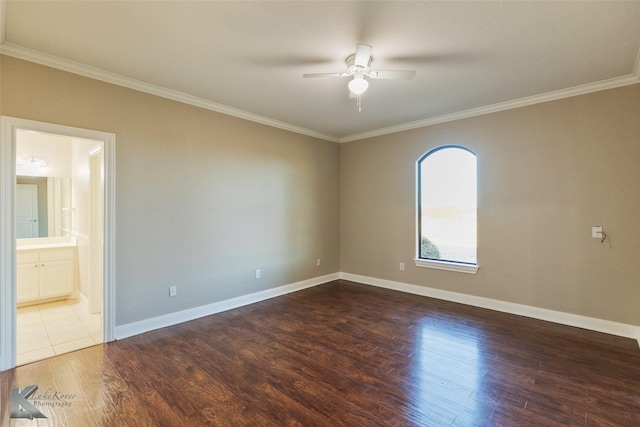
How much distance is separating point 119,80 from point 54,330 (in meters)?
2.84

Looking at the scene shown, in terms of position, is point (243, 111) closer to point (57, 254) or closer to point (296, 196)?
point (296, 196)

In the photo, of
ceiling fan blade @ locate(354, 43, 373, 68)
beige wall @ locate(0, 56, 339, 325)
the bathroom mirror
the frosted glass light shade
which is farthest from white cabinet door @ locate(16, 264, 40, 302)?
ceiling fan blade @ locate(354, 43, 373, 68)

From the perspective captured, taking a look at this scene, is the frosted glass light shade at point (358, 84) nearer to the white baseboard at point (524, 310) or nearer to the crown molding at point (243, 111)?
the crown molding at point (243, 111)

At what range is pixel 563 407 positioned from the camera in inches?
80.4

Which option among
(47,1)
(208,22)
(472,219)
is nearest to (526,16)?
(208,22)

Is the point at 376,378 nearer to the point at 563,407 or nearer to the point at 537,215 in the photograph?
the point at 563,407

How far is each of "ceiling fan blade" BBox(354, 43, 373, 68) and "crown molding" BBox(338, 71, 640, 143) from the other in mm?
2386

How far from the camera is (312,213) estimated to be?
17.4 feet

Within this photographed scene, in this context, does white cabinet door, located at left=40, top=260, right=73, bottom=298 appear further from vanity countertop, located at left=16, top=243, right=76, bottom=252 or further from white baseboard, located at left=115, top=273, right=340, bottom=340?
white baseboard, located at left=115, top=273, right=340, bottom=340

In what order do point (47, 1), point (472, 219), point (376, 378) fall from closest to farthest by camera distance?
point (47, 1) < point (376, 378) < point (472, 219)

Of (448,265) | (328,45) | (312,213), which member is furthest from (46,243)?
(448,265)

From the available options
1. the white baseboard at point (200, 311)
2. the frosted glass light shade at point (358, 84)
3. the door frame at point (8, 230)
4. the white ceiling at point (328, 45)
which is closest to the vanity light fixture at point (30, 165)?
the door frame at point (8, 230)

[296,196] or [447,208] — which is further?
[296,196]

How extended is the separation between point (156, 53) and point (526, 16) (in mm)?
2967
